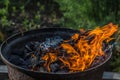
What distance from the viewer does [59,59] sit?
2727 millimetres

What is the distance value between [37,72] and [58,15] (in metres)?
2.65

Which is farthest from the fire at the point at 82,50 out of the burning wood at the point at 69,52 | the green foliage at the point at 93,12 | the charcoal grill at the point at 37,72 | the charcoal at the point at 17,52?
the green foliage at the point at 93,12

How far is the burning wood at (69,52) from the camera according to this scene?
2.69 metres

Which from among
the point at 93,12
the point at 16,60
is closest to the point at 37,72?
the point at 16,60

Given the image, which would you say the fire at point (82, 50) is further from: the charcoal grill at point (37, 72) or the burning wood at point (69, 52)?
the charcoal grill at point (37, 72)

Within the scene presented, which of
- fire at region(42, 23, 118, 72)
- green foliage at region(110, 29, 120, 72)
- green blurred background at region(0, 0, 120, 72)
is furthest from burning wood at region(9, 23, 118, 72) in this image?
green foliage at region(110, 29, 120, 72)

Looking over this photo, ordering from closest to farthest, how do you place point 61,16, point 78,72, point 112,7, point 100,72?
1. point 78,72
2. point 100,72
3. point 112,7
4. point 61,16

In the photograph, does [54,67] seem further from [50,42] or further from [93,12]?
[93,12]

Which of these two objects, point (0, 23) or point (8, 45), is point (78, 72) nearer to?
point (8, 45)

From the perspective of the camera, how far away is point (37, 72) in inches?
95.3

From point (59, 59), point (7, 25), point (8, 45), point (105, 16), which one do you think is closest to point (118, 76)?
point (105, 16)

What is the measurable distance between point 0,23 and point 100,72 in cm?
216

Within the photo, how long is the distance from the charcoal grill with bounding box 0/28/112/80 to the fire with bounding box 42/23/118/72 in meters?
0.10

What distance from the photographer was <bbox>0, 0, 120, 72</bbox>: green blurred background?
3766mm
